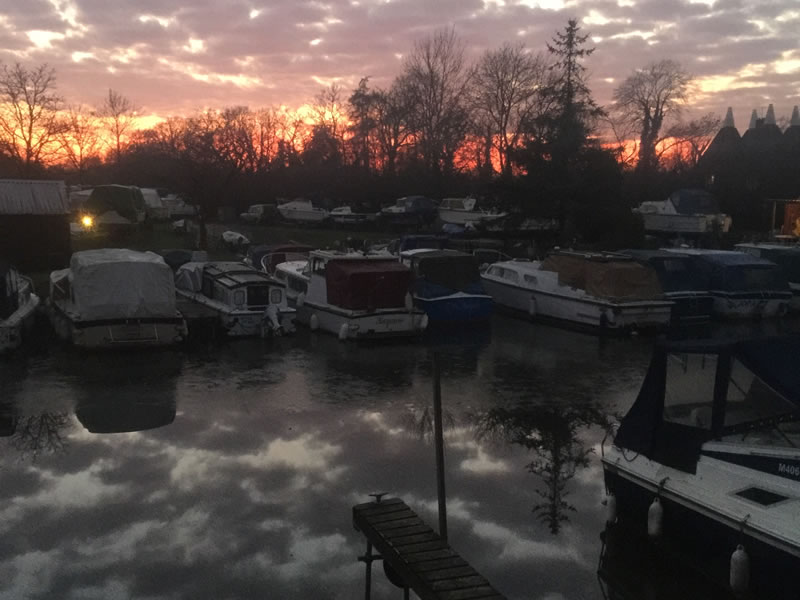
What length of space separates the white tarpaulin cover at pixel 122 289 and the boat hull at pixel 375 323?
4.59 meters

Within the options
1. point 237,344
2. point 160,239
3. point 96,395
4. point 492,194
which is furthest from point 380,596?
A: point 160,239

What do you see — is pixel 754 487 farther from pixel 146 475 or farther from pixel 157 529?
pixel 146 475

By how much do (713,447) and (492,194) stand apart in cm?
3102

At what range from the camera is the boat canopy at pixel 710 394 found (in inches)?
350

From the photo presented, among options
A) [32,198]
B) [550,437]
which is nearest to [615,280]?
[550,437]

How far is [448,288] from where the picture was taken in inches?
934

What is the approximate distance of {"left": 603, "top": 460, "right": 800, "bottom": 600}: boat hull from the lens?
24.8 feet

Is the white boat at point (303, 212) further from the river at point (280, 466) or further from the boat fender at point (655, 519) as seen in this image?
the boat fender at point (655, 519)

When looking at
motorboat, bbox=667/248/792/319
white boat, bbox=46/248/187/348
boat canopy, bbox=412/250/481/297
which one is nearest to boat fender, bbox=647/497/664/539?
white boat, bbox=46/248/187/348

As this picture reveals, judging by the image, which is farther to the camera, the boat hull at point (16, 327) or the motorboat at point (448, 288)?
the motorboat at point (448, 288)

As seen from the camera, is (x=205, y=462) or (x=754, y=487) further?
(x=205, y=462)

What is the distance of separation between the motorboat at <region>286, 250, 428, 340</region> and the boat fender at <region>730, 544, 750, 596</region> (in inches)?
571

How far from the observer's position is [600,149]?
38.6 meters

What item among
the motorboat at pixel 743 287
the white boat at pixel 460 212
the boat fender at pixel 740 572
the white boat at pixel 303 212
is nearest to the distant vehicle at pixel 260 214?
the white boat at pixel 303 212
